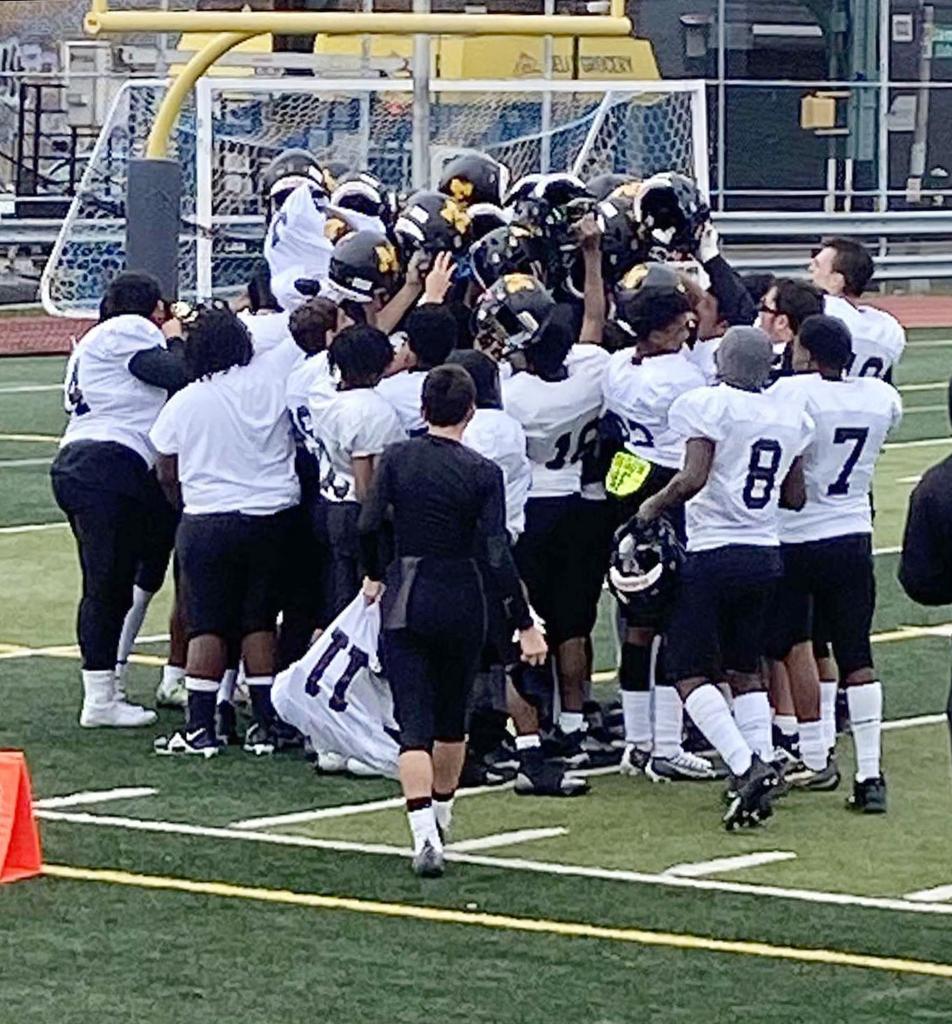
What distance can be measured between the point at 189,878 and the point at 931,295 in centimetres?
2641

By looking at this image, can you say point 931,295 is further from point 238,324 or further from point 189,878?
point 189,878

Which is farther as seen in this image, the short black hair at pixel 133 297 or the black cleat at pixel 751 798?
the short black hair at pixel 133 297

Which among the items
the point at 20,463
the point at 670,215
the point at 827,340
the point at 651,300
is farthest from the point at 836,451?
the point at 20,463

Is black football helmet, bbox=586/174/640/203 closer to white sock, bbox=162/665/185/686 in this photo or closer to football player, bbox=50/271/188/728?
football player, bbox=50/271/188/728

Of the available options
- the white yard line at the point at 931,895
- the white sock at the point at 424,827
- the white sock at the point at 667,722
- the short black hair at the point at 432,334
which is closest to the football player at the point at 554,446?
the short black hair at the point at 432,334

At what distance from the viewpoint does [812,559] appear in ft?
36.0

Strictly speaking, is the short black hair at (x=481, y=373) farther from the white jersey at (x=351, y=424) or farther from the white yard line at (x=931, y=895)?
the white yard line at (x=931, y=895)

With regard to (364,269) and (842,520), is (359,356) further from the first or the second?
(842,520)

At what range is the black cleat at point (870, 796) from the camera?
10852 mm

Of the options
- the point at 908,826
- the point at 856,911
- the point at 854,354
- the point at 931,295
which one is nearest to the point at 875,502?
the point at 854,354

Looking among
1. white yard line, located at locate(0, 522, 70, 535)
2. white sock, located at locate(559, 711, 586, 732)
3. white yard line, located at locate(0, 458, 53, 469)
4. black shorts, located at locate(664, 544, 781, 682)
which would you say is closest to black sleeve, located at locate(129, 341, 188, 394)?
white sock, located at locate(559, 711, 586, 732)

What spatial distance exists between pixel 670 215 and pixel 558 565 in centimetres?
144

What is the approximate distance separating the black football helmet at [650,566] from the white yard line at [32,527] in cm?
777

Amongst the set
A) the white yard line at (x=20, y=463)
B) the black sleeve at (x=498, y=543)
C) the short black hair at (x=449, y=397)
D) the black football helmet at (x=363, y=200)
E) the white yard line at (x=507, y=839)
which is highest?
the black football helmet at (x=363, y=200)
